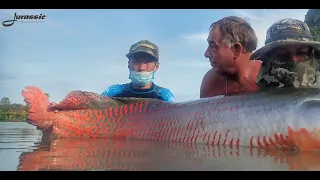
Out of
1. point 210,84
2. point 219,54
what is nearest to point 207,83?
point 210,84

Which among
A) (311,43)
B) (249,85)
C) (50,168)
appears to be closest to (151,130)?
(249,85)

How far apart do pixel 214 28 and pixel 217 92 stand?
0.82 meters

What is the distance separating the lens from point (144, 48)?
7.47 meters

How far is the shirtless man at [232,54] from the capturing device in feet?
15.4

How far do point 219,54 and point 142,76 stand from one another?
2.66 m

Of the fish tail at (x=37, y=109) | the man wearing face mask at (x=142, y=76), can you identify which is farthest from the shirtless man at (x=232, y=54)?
the man wearing face mask at (x=142, y=76)

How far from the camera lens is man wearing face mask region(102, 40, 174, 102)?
707cm

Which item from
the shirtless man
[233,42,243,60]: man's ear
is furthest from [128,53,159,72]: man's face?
[233,42,243,60]: man's ear

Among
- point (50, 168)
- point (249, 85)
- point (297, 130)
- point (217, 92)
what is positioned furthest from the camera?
point (217, 92)

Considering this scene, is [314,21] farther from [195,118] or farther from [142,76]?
[195,118]

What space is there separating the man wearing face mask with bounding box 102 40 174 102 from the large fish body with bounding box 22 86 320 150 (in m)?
2.74
